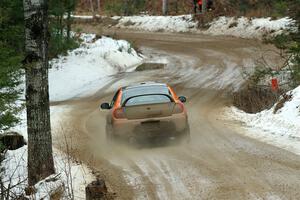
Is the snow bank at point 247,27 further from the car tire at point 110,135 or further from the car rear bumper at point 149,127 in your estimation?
the car tire at point 110,135

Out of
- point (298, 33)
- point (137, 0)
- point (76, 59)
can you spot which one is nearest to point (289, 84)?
point (298, 33)

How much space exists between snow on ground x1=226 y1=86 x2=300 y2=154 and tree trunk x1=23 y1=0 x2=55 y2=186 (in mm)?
5397

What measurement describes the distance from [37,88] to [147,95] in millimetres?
3853

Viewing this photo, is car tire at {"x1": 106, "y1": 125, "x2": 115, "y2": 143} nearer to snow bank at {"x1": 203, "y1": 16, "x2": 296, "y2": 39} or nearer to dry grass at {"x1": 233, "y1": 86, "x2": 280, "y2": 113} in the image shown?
dry grass at {"x1": 233, "y1": 86, "x2": 280, "y2": 113}

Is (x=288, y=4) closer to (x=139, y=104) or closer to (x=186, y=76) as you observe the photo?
(x=139, y=104)

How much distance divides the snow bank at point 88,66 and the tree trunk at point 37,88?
41.1 feet

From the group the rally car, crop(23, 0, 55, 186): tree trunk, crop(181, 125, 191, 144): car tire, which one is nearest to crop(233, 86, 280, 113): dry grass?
crop(181, 125, 191, 144): car tire

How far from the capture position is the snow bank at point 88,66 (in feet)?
76.7

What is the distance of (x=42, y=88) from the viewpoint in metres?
9.09

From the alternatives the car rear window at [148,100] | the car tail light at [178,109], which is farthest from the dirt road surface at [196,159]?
the car rear window at [148,100]

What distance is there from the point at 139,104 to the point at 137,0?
153 feet

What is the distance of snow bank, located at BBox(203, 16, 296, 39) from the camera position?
1260 inches

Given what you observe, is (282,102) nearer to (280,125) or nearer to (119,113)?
(280,125)

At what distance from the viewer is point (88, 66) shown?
87.4 feet
